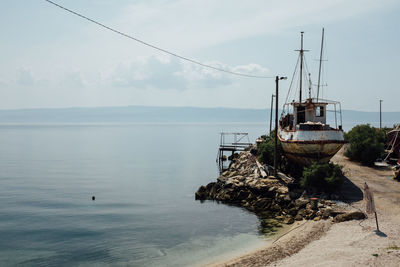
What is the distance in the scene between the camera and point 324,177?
3022 cm

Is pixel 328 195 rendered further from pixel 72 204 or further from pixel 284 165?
pixel 72 204

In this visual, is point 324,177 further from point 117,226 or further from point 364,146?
point 117,226

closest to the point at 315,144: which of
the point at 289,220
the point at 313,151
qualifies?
the point at 313,151

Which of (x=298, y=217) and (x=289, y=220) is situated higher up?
(x=298, y=217)

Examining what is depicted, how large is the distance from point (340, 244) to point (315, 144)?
15178mm

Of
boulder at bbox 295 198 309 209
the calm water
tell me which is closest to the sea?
the calm water

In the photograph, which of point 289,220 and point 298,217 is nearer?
point 289,220

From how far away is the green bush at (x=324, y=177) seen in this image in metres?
29.6

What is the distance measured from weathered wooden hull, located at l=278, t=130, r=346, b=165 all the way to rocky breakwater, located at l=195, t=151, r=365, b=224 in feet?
9.94

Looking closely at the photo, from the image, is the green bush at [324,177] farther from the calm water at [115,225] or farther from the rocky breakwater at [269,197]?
the calm water at [115,225]

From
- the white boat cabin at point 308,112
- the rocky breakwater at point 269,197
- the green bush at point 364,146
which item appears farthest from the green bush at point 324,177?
the green bush at point 364,146

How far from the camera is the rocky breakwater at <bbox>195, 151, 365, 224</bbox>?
2605cm

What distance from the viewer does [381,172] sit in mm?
37750

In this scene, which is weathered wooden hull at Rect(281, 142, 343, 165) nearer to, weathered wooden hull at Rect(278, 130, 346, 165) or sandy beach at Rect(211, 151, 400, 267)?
weathered wooden hull at Rect(278, 130, 346, 165)
